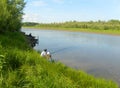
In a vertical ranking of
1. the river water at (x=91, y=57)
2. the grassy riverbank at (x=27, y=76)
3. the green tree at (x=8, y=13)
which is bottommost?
the river water at (x=91, y=57)

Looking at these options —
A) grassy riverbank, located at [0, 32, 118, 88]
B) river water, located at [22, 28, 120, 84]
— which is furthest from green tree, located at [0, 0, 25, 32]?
grassy riverbank, located at [0, 32, 118, 88]

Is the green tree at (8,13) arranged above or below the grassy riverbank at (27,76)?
above

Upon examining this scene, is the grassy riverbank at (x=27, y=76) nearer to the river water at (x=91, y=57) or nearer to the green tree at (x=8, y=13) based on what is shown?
the river water at (x=91, y=57)

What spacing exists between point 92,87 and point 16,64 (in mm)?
4187

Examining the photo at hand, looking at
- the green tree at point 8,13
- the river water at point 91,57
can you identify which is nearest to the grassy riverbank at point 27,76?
the river water at point 91,57

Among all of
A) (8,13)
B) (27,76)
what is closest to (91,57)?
(8,13)

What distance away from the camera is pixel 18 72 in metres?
11.9

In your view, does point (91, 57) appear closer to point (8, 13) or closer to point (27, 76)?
point (8, 13)

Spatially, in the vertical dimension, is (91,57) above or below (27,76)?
below

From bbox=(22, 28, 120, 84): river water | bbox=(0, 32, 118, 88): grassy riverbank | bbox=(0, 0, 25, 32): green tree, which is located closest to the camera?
bbox=(0, 32, 118, 88): grassy riverbank

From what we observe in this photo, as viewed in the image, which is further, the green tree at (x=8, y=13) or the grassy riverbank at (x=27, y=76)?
the green tree at (x=8, y=13)

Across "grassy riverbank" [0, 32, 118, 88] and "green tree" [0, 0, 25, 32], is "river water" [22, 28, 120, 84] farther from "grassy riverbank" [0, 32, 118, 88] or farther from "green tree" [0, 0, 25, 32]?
"grassy riverbank" [0, 32, 118, 88]

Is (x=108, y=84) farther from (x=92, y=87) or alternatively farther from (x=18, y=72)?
(x=18, y=72)

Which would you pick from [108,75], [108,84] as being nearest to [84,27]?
[108,75]
